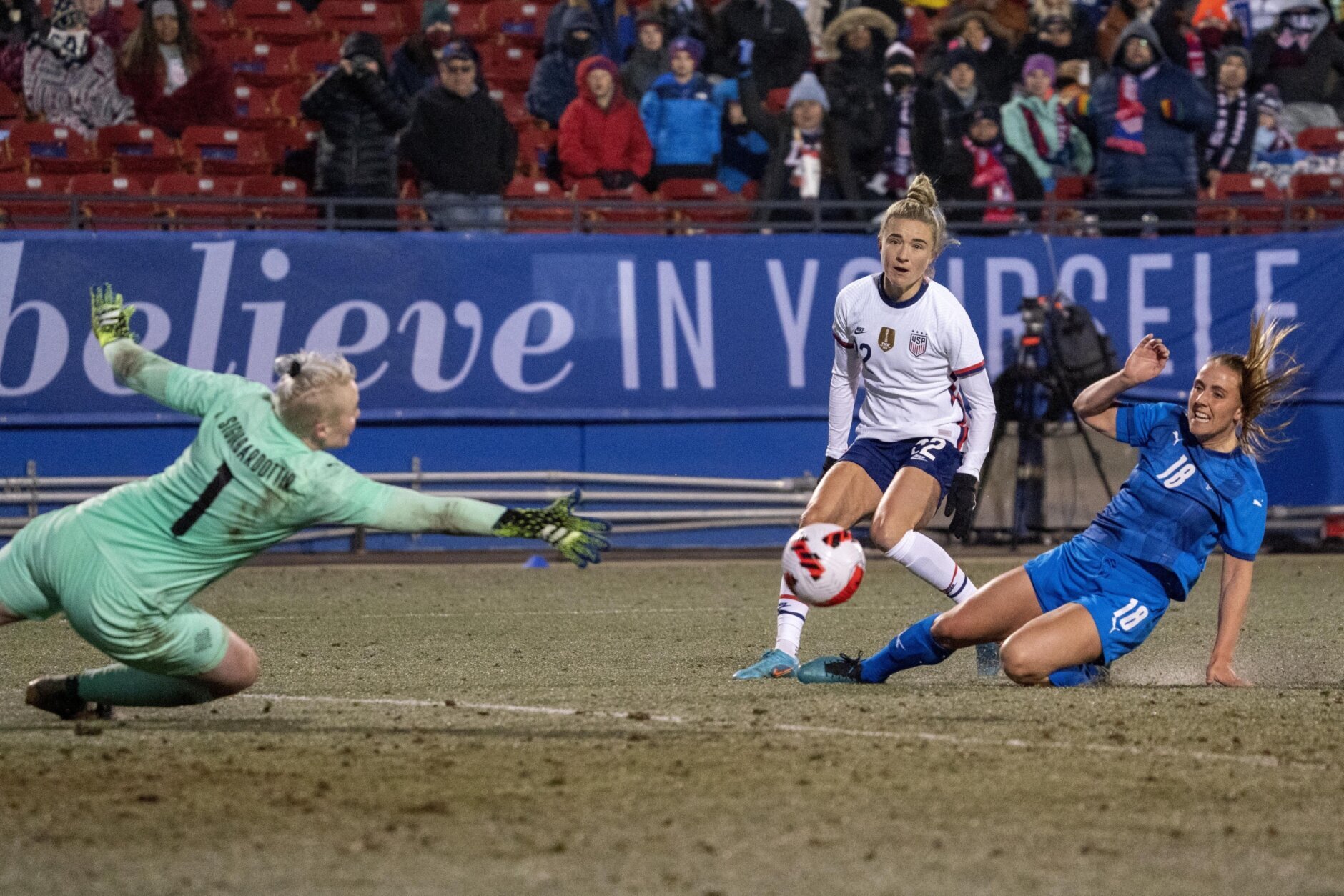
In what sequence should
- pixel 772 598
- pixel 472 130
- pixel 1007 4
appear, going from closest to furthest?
pixel 772 598, pixel 472 130, pixel 1007 4

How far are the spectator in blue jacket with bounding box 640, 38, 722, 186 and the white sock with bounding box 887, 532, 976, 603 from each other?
354 inches

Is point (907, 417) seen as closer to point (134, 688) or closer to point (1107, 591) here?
point (1107, 591)

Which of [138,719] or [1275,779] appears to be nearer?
[1275,779]

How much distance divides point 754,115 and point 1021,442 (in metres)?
3.90

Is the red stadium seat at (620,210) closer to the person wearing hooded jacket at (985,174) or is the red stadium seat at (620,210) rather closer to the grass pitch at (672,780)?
the person wearing hooded jacket at (985,174)

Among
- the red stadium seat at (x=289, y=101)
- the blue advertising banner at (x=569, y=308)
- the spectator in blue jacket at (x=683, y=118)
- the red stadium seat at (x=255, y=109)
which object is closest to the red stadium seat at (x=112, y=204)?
the blue advertising banner at (x=569, y=308)

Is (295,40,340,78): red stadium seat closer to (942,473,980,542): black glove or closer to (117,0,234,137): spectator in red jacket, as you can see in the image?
(117,0,234,137): spectator in red jacket

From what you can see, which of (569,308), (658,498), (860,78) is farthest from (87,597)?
(860,78)

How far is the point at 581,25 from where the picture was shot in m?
17.2

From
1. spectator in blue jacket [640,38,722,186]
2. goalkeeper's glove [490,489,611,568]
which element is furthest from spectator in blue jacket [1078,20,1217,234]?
goalkeeper's glove [490,489,611,568]

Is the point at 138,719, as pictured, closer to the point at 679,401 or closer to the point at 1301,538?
the point at 679,401

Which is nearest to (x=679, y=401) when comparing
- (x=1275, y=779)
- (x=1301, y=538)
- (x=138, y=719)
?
(x=1301, y=538)

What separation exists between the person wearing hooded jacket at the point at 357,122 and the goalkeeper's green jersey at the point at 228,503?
31.5ft

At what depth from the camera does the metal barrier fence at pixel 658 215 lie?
597 inches
